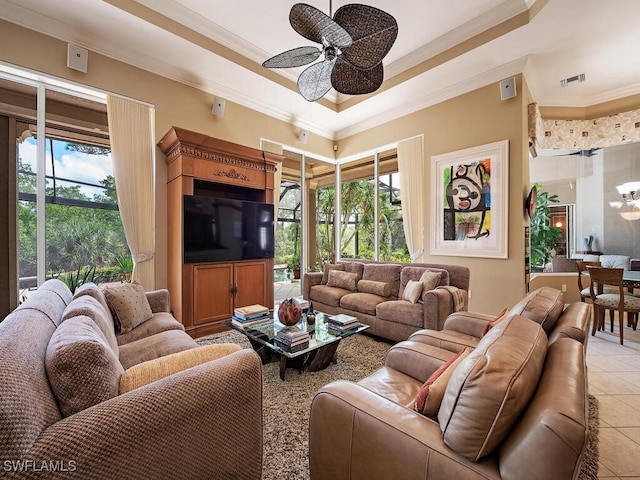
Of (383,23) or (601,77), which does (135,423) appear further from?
(601,77)

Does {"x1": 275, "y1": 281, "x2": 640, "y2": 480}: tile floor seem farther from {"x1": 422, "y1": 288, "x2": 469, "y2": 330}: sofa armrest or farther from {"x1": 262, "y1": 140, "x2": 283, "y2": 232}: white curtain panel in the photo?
{"x1": 262, "y1": 140, "x2": 283, "y2": 232}: white curtain panel

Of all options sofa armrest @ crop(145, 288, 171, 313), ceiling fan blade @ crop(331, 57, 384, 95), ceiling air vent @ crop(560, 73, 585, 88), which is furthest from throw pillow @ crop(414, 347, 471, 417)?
ceiling air vent @ crop(560, 73, 585, 88)

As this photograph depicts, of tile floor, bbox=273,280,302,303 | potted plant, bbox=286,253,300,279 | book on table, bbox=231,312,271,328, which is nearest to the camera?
book on table, bbox=231,312,271,328

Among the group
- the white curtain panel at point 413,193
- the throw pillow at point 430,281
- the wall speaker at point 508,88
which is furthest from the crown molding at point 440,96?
the throw pillow at point 430,281

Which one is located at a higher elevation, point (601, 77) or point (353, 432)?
point (601, 77)

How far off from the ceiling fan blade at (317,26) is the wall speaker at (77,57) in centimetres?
260

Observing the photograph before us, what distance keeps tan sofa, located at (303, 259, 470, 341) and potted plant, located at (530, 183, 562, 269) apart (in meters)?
2.79

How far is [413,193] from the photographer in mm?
4570

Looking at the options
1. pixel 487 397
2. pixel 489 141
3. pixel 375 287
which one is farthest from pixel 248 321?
pixel 489 141

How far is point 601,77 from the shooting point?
3.88 m

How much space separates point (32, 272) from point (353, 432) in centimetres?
360

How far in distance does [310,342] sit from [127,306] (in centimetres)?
160

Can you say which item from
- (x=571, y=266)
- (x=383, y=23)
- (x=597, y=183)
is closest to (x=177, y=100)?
(x=383, y=23)

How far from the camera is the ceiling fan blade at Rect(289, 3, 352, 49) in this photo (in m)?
1.79
